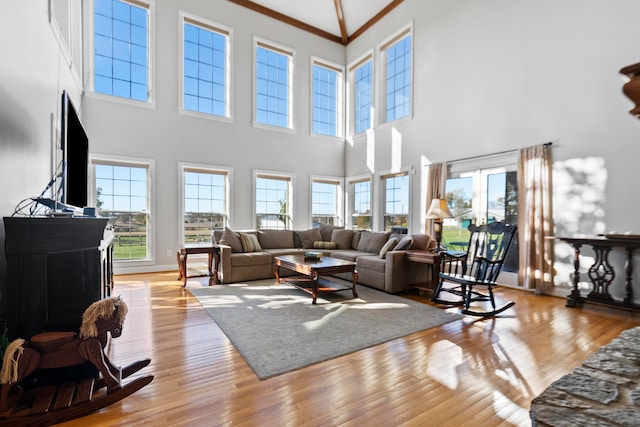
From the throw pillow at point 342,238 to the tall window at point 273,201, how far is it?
1737 millimetres

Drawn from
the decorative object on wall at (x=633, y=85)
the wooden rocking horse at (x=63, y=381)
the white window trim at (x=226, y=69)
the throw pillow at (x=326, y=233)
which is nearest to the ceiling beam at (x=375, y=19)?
the white window trim at (x=226, y=69)

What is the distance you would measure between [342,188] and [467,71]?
4.02m

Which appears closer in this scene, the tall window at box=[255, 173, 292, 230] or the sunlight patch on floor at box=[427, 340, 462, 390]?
the sunlight patch on floor at box=[427, 340, 462, 390]

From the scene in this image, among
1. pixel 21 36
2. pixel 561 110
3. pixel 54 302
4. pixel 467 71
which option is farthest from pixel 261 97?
pixel 54 302

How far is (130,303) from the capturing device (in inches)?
150

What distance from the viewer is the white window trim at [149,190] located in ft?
18.2

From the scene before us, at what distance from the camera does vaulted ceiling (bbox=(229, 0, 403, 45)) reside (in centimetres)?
712

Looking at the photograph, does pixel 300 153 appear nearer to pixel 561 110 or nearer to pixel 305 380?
pixel 561 110

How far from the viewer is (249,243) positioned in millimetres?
5453

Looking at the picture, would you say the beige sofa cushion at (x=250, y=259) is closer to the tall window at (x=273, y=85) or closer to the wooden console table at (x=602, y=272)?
the tall window at (x=273, y=85)

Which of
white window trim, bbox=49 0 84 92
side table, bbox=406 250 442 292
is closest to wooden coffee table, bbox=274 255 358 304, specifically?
side table, bbox=406 250 442 292

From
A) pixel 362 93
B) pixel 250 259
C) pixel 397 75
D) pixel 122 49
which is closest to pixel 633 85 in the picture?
pixel 250 259

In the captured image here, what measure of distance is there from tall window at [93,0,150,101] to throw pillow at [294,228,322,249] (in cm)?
406

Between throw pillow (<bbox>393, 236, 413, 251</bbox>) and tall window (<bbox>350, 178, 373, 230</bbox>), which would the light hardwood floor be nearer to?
throw pillow (<bbox>393, 236, 413, 251</bbox>)
